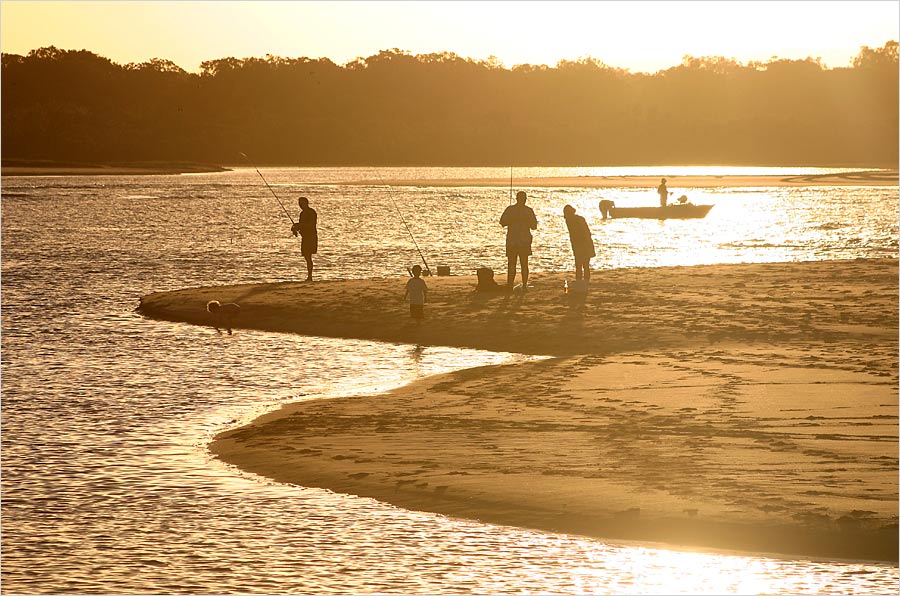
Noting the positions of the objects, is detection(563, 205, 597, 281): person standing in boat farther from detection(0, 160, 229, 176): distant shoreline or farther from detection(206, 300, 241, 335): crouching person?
detection(0, 160, 229, 176): distant shoreline

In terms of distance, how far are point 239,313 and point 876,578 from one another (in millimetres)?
14146

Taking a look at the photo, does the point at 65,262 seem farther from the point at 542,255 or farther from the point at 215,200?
the point at 215,200

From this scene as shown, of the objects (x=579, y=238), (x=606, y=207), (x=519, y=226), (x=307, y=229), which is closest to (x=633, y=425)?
(x=519, y=226)

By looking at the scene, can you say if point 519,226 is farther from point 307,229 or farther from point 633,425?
point 633,425

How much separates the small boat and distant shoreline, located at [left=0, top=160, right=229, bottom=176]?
104 meters

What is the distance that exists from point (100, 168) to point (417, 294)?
16003cm

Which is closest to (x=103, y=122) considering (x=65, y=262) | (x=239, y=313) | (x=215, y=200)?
(x=215, y=200)

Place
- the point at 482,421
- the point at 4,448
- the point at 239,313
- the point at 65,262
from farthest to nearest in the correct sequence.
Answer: the point at 65,262
the point at 239,313
the point at 482,421
the point at 4,448

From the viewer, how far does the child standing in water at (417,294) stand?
19125 millimetres

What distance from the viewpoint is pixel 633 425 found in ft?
37.9

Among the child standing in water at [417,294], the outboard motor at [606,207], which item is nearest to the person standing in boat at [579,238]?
the child standing in water at [417,294]

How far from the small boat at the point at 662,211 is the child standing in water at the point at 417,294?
3354cm

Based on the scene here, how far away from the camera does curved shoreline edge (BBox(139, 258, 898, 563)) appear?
29.4ft

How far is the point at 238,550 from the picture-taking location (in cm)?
847
